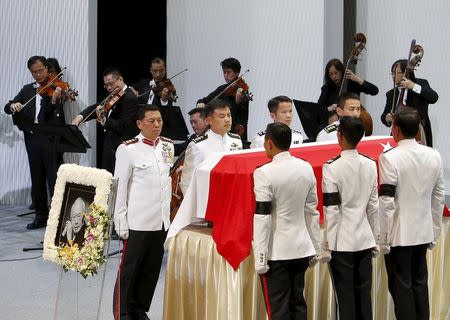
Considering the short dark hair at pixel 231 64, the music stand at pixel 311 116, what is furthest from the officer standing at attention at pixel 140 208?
the short dark hair at pixel 231 64

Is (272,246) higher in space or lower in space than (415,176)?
lower

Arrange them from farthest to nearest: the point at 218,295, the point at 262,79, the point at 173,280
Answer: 1. the point at 262,79
2. the point at 173,280
3. the point at 218,295

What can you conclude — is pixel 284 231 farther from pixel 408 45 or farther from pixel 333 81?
pixel 408 45

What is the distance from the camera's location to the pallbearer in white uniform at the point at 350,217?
5.02 meters

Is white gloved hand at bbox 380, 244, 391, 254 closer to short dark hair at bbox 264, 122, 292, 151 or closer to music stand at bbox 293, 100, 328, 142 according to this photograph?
short dark hair at bbox 264, 122, 292, 151

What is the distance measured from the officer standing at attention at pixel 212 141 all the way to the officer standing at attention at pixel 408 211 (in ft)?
4.34

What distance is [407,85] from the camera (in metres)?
8.38

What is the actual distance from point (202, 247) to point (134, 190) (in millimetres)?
724

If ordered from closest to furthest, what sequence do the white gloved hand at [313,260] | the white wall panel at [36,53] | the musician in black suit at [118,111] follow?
1. the white gloved hand at [313,260]
2. the musician in black suit at [118,111]
3. the white wall panel at [36,53]

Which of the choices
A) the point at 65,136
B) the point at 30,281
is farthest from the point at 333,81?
the point at 30,281

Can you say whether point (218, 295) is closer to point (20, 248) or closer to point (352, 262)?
point (352, 262)

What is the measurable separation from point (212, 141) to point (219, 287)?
1374 mm

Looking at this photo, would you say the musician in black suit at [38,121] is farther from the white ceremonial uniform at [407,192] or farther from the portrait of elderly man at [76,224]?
the white ceremonial uniform at [407,192]

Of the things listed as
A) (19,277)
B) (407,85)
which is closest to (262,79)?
(407,85)
